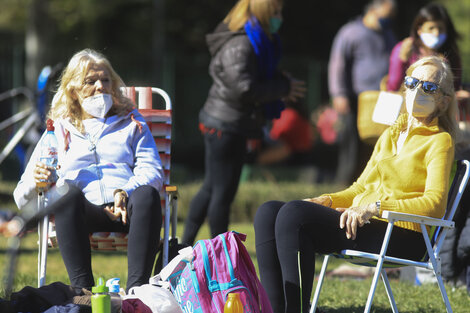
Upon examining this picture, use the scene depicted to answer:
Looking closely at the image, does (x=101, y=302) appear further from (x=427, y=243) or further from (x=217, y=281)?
(x=427, y=243)

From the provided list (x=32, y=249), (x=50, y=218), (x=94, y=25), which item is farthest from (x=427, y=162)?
(x=94, y=25)

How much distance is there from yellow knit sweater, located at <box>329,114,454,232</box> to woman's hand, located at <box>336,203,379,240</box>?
6cm

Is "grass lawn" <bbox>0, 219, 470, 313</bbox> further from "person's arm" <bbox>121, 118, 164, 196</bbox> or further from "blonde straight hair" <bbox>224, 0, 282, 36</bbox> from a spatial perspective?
"blonde straight hair" <bbox>224, 0, 282, 36</bbox>

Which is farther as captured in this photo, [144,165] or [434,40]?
[434,40]

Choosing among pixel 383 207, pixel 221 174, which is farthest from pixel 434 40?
pixel 383 207

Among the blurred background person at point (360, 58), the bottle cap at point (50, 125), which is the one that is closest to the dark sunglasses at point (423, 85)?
the bottle cap at point (50, 125)

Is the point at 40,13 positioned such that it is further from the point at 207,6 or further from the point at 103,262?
the point at 103,262

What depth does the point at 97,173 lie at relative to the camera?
452 cm

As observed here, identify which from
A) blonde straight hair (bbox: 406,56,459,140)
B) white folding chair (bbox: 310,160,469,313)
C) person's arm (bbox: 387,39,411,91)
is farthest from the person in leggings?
Answer: person's arm (bbox: 387,39,411,91)

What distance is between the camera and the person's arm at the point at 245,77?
583 cm

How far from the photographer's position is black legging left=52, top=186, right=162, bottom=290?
13.4 ft

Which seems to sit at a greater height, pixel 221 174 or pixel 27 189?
pixel 27 189

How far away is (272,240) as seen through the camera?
13.0ft

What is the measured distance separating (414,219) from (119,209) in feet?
4.87
